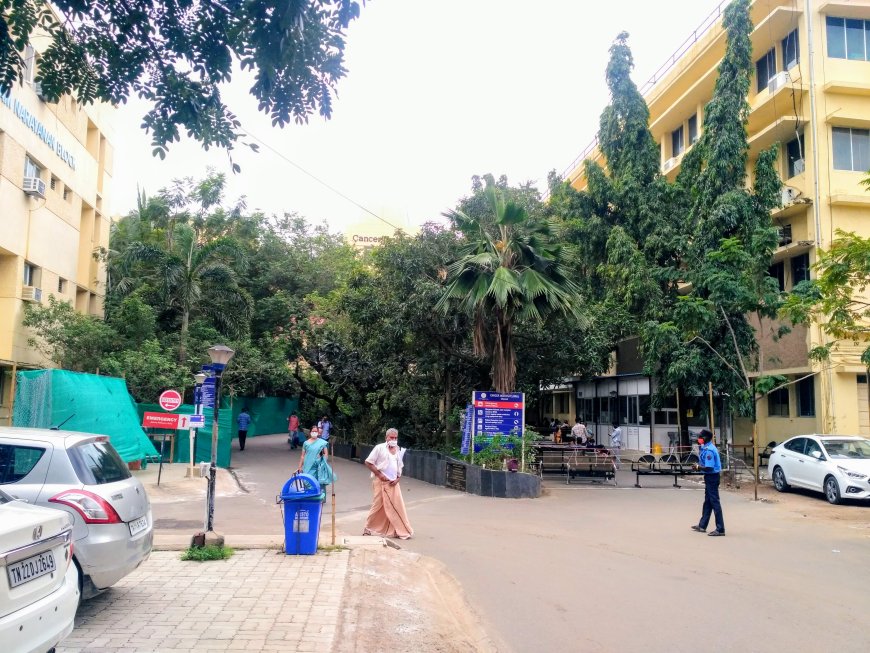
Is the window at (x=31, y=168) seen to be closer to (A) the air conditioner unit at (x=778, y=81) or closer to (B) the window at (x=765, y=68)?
(A) the air conditioner unit at (x=778, y=81)

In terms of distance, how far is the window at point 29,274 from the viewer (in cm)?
2311

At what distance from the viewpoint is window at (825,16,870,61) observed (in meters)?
25.4

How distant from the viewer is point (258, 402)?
42.4 m

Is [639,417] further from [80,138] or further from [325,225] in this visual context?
[80,138]

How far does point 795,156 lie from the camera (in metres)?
26.5

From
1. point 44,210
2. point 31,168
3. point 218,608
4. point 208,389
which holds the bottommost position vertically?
point 218,608

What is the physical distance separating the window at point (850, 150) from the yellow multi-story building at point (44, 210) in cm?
2416

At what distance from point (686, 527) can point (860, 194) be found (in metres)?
17.5

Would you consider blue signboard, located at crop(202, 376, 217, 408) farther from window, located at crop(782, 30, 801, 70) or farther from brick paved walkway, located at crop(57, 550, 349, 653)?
window, located at crop(782, 30, 801, 70)

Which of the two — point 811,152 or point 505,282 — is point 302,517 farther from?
point 811,152

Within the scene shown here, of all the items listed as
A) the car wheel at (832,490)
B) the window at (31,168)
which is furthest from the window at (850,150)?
the window at (31,168)

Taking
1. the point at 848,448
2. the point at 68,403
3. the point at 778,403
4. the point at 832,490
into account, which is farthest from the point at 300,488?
the point at 778,403

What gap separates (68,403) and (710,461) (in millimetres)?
13309

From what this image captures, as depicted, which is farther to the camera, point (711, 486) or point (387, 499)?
point (711, 486)
